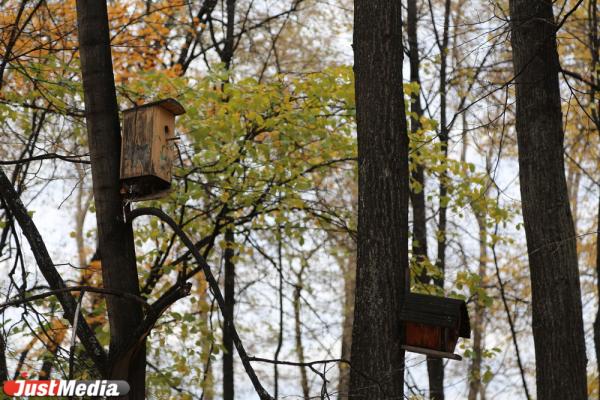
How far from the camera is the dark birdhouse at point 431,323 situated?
4480 millimetres

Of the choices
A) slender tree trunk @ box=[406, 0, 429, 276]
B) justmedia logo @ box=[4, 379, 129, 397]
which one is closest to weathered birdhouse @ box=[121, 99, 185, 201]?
justmedia logo @ box=[4, 379, 129, 397]

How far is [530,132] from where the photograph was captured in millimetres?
5609

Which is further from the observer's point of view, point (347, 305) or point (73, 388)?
point (347, 305)

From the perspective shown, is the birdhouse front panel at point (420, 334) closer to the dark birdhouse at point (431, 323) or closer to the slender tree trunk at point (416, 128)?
the dark birdhouse at point (431, 323)

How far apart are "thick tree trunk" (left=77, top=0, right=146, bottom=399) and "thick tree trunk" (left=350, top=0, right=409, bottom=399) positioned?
1.31 metres

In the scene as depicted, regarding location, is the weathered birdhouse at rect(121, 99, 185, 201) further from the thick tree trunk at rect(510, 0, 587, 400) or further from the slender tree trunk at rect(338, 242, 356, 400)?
the slender tree trunk at rect(338, 242, 356, 400)

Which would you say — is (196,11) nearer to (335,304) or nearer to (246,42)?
(246,42)

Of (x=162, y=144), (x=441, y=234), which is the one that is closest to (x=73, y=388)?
(x=162, y=144)

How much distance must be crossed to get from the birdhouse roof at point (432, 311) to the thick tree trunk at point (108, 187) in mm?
1574

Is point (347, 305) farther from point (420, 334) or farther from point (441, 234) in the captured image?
point (420, 334)

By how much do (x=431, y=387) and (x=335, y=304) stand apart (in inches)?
319

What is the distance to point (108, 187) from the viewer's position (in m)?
4.44

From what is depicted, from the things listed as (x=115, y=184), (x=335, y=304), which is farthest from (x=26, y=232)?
(x=335, y=304)

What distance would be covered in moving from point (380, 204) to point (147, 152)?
1.43 meters
